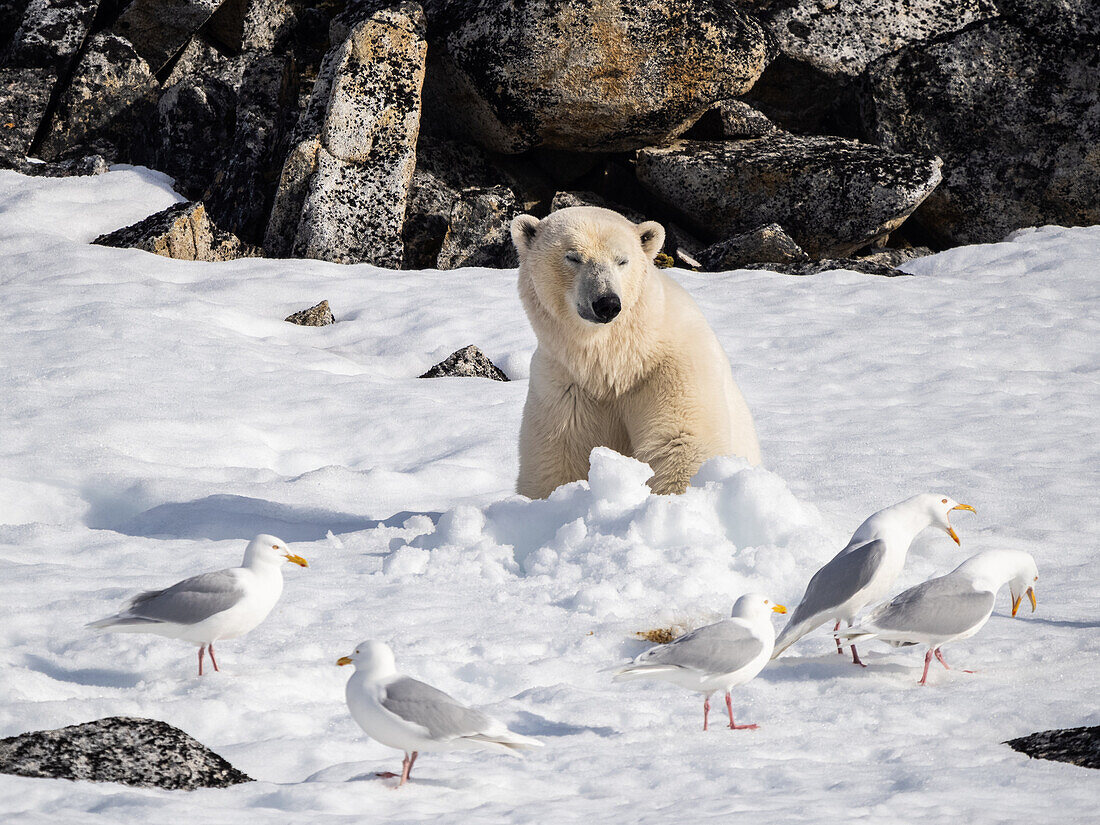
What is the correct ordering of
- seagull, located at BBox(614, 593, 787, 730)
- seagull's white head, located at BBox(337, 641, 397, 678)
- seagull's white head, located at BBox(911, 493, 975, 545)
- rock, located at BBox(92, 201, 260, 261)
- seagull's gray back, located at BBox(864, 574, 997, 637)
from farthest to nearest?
1. rock, located at BBox(92, 201, 260, 261)
2. seagull's white head, located at BBox(911, 493, 975, 545)
3. seagull's gray back, located at BBox(864, 574, 997, 637)
4. seagull, located at BBox(614, 593, 787, 730)
5. seagull's white head, located at BBox(337, 641, 397, 678)

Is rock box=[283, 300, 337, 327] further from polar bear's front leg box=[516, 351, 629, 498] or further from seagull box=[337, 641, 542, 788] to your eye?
seagull box=[337, 641, 542, 788]

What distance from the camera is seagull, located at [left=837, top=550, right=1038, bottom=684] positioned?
305 centimetres

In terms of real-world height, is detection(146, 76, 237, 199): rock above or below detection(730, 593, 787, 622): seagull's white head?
above

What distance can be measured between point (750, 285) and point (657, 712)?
22.4ft

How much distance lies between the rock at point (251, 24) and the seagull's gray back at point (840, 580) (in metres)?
10.9

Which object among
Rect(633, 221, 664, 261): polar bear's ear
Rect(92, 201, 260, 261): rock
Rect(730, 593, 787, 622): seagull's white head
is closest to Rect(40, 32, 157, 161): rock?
Rect(92, 201, 260, 261): rock

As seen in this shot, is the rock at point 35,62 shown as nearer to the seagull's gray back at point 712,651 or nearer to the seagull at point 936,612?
the seagull's gray back at point 712,651

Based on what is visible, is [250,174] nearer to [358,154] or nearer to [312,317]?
[358,154]

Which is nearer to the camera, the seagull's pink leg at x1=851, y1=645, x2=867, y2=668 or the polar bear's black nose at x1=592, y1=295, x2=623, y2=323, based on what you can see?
the seagull's pink leg at x1=851, y1=645, x2=867, y2=668

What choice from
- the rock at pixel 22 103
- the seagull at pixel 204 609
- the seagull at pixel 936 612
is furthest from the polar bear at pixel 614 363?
the rock at pixel 22 103

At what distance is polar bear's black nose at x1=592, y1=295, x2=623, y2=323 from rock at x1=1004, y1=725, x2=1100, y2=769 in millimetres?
2226

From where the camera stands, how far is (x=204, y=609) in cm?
300

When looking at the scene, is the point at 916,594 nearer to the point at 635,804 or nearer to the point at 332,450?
the point at 635,804

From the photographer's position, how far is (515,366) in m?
7.82
